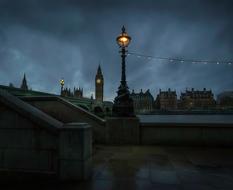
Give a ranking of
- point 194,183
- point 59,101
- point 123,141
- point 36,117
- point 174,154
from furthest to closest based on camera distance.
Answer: point 59,101 < point 123,141 < point 174,154 < point 36,117 < point 194,183

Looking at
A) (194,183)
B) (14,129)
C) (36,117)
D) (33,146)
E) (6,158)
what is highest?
(36,117)

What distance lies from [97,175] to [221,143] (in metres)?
5.60

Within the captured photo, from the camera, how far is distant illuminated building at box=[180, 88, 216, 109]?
582 ft

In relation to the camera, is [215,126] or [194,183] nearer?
[194,183]

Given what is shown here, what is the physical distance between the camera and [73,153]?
13.6 ft

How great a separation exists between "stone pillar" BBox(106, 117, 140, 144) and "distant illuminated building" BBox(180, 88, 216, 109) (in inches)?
7063

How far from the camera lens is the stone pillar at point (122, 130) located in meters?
8.18

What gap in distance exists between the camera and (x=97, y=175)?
4.46 meters

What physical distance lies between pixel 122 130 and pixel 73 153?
430 centimetres

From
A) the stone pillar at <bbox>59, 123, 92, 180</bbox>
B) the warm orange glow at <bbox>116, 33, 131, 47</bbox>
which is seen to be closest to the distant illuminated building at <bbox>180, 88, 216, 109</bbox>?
the warm orange glow at <bbox>116, 33, 131, 47</bbox>

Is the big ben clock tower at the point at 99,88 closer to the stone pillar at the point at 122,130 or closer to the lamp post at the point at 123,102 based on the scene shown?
the lamp post at the point at 123,102

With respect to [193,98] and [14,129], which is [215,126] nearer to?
[14,129]

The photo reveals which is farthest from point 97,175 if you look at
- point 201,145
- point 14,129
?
point 201,145

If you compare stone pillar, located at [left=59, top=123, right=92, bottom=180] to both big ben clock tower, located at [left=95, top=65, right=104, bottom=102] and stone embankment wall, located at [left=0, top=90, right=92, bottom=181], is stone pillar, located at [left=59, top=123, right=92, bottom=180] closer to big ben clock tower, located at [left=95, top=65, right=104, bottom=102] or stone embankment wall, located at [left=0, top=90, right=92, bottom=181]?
stone embankment wall, located at [left=0, top=90, right=92, bottom=181]
